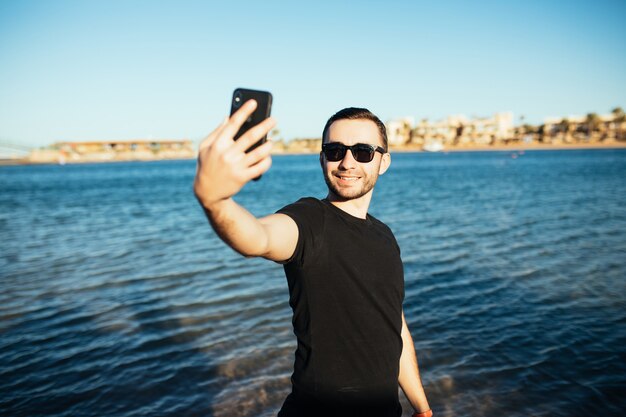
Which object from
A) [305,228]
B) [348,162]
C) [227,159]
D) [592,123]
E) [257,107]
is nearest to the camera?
[227,159]

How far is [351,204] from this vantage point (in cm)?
253

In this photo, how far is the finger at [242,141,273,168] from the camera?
125 cm

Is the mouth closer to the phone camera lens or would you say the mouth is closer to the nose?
the nose

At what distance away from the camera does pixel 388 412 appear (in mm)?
2301

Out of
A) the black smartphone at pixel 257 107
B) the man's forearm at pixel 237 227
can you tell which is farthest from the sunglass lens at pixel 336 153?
the black smartphone at pixel 257 107

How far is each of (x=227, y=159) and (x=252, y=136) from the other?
0.37 feet

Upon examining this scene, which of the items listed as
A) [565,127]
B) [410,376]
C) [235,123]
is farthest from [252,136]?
[565,127]

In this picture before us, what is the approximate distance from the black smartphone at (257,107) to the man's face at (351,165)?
109cm

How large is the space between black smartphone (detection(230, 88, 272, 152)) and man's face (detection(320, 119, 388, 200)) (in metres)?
1.09

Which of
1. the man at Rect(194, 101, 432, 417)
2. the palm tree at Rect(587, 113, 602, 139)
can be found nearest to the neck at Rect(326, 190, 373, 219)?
the man at Rect(194, 101, 432, 417)

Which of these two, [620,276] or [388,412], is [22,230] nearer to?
[388,412]

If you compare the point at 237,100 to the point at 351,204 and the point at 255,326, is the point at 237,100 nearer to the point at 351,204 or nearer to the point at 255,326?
the point at 351,204

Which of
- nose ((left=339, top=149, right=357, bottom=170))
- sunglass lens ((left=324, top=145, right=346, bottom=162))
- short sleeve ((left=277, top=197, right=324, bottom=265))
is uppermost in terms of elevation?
sunglass lens ((left=324, top=145, right=346, bottom=162))

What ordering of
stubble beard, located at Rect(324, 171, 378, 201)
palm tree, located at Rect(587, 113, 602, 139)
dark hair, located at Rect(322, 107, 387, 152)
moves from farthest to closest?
palm tree, located at Rect(587, 113, 602, 139), dark hair, located at Rect(322, 107, 387, 152), stubble beard, located at Rect(324, 171, 378, 201)
